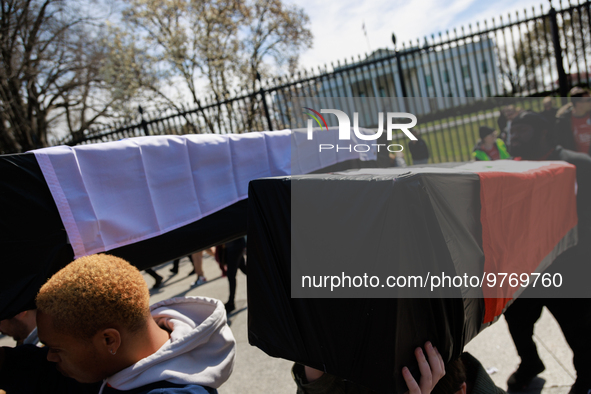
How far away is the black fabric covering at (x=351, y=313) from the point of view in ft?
3.56

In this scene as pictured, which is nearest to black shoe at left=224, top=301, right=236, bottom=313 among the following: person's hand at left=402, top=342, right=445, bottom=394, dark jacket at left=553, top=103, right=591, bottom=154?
person's hand at left=402, top=342, right=445, bottom=394

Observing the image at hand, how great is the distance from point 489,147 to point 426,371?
5.62m

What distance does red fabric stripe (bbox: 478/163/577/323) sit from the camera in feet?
4.80

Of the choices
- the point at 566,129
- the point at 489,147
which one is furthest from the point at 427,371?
the point at 566,129

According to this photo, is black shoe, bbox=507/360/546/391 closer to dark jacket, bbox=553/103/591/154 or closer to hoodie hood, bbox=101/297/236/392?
hoodie hood, bbox=101/297/236/392

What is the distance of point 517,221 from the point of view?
1705 mm

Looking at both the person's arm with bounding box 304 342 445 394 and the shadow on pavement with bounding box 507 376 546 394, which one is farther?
the shadow on pavement with bounding box 507 376 546 394

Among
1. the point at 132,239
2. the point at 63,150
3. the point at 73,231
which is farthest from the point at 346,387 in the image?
the point at 63,150

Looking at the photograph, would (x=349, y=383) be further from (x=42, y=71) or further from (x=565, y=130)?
(x=42, y=71)

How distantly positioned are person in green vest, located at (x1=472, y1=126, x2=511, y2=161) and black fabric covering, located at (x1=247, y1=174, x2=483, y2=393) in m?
5.03

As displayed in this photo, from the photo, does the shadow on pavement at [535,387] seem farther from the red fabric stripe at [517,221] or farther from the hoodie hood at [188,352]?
the hoodie hood at [188,352]

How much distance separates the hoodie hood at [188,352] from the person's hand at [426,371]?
638 millimetres

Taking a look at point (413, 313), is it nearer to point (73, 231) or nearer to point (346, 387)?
point (346, 387)

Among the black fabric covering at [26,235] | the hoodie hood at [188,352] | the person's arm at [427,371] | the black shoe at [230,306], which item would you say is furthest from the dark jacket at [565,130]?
the black fabric covering at [26,235]
